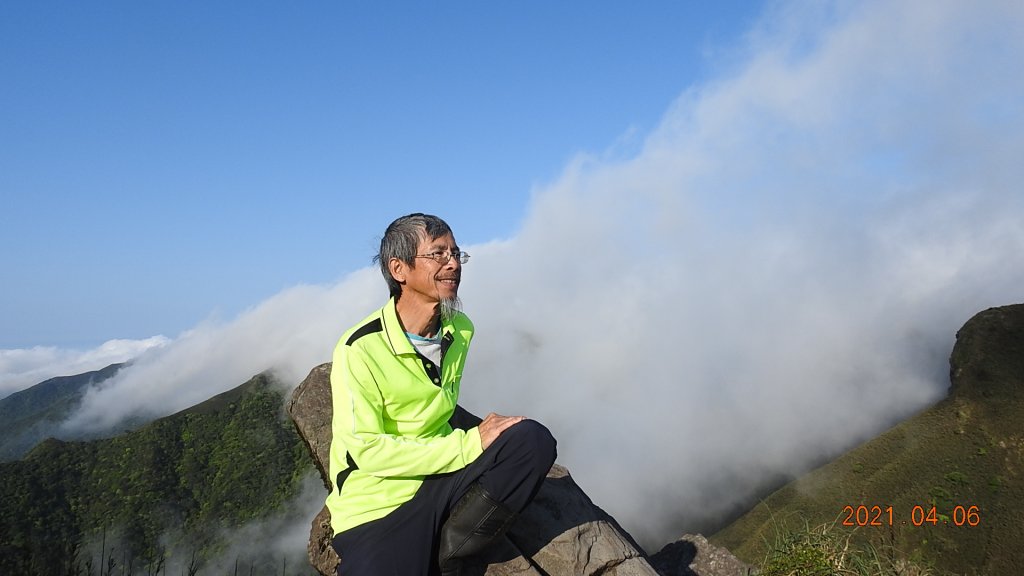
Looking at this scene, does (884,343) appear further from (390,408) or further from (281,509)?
(390,408)

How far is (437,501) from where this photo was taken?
5.15 metres

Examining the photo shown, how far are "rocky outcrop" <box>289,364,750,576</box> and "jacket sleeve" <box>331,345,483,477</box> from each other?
1.63 metres

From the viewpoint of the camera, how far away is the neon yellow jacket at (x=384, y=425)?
4.91 metres

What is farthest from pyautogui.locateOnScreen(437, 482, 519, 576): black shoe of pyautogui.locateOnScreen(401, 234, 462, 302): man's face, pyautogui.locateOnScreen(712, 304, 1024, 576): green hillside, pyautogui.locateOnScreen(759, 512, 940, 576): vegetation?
pyautogui.locateOnScreen(712, 304, 1024, 576): green hillside

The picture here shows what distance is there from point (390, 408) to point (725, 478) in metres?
179

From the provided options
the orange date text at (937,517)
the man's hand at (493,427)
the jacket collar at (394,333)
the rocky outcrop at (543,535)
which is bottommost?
the orange date text at (937,517)

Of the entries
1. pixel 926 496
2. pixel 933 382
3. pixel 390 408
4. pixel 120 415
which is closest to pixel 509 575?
pixel 390 408

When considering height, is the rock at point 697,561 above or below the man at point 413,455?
below

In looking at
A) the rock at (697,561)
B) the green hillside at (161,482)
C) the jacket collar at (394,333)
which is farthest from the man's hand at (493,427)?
the green hillside at (161,482)

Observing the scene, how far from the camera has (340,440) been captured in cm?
521

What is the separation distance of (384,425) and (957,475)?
91.6 meters

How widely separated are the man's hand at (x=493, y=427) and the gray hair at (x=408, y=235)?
1.45 meters

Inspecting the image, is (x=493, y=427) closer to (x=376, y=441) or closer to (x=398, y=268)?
(x=376, y=441)

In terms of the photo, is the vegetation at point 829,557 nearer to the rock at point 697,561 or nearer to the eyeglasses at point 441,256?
the rock at point 697,561
